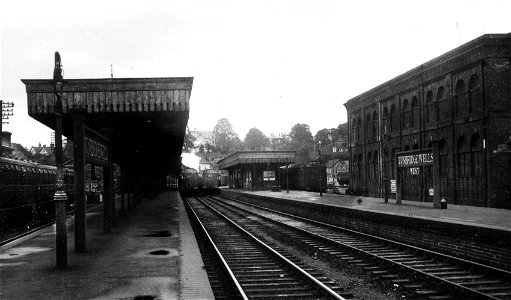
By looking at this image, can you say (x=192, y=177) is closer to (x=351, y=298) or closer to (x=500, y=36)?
(x=500, y=36)

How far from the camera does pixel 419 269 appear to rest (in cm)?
1063

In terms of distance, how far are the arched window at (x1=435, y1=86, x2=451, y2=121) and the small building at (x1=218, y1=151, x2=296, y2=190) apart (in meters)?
29.8

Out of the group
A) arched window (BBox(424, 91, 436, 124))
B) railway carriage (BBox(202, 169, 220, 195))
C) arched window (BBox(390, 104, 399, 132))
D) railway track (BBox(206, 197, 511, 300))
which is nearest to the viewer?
railway track (BBox(206, 197, 511, 300))

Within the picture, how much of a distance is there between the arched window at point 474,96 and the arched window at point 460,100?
45 cm

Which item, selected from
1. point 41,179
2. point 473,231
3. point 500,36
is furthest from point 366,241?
point 41,179

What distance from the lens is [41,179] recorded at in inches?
1250

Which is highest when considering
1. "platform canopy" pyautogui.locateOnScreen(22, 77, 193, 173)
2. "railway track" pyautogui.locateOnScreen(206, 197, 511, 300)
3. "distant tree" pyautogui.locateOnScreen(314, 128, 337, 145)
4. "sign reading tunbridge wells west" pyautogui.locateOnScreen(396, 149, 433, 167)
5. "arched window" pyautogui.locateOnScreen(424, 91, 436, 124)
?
"distant tree" pyautogui.locateOnScreen(314, 128, 337, 145)

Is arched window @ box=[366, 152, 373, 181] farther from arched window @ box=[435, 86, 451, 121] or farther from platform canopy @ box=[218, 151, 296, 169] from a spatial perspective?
platform canopy @ box=[218, 151, 296, 169]

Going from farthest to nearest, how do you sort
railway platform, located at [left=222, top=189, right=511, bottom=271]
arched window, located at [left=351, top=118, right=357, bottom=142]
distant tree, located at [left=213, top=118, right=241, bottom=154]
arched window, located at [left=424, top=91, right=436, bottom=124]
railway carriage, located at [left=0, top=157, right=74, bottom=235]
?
distant tree, located at [left=213, top=118, right=241, bottom=154] < arched window, located at [left=351, top=118, right=357, bottom=142] < arched window, located at [left=424, top=91, right=436, bottom=124] < railway carriage, located at [left=0, top=157, right=74, bottom=235] < railway platform, located at [left=222, top=189, right=511, bottom=271]

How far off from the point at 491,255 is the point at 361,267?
118 inches

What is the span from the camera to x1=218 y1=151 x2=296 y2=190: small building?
191 ft

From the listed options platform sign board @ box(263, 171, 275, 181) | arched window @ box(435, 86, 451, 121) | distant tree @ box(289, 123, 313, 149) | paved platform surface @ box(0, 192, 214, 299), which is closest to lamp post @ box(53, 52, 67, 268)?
paved platform surface @ box(0, 192, 214, 299)

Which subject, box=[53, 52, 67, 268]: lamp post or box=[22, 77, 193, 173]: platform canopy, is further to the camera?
box=[22, 77, 193, 173]: platform canopy

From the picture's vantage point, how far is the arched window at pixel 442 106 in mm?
26359
